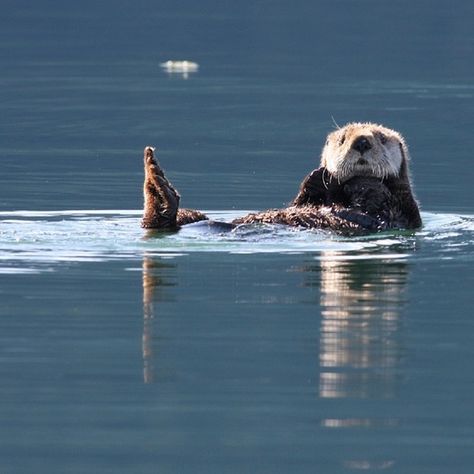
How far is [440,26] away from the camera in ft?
131

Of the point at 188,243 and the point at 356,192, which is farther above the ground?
the point at 356,192

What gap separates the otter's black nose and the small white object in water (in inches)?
674

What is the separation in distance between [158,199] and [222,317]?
7.13 feet

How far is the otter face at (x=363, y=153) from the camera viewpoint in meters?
9.81

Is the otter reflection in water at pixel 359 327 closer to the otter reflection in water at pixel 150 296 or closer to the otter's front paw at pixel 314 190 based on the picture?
the otter reflection in water at pixel 150 296

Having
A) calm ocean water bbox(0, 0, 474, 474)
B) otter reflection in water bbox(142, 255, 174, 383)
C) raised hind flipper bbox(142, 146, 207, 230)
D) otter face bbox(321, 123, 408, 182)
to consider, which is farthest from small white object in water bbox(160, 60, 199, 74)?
otter reflection in water bbox(142, 255, 174, 383)

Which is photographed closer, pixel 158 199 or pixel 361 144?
pixel 158 199

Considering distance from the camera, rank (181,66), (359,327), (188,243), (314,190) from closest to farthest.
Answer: (359,327), (188,243), (314,190), (181,66)

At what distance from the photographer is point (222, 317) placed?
7086mm

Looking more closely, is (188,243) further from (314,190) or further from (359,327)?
(359,327)

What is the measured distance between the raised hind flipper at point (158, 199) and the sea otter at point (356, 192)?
13 centimetres

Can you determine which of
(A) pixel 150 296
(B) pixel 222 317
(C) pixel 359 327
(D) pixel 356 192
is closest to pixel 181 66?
(D) pixel 356 192

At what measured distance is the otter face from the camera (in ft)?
32.2

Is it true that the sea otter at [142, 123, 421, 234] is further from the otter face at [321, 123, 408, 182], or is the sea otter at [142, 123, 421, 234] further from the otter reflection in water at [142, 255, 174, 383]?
the otter reflection in water at [142, 255, 174, 383]
